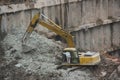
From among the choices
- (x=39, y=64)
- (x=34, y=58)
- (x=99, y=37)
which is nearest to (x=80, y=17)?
(x=99, y=37)

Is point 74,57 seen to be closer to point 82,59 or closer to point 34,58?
point 82,59

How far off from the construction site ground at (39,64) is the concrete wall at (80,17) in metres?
1.13

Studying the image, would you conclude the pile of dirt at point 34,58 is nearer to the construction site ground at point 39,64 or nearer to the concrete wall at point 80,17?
the construction site ground at point 39,64

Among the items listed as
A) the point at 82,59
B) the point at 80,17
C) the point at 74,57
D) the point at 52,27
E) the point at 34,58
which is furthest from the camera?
the point at 80,17

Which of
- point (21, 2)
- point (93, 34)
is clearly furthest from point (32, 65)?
point (93, 34)

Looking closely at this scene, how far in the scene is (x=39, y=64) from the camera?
43.3ft

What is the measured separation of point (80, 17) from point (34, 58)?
5.43 meters

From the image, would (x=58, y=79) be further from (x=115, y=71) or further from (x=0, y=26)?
(x=0, y=26)

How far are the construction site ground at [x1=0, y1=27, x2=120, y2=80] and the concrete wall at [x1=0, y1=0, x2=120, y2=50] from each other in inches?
44.3

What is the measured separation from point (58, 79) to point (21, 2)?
498 cm

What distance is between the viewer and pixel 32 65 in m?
13.2

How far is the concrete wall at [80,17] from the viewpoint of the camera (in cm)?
1583

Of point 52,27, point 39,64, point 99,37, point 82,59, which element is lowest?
point 99,37

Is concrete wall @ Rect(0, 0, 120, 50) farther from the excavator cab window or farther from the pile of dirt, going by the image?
the excavator cab window
